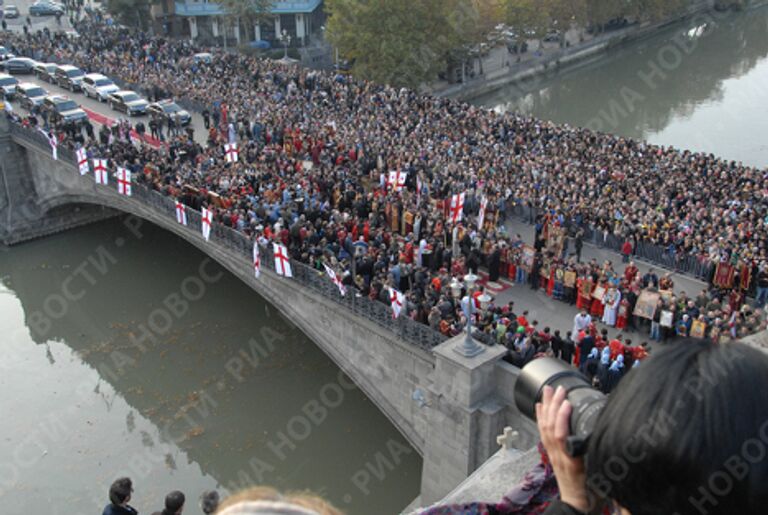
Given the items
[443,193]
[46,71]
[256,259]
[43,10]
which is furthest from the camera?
[43,10]

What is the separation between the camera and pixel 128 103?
124 ft

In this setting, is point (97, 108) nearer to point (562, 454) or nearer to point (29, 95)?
point (29, 95)

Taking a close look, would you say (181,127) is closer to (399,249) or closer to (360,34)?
(360,34)

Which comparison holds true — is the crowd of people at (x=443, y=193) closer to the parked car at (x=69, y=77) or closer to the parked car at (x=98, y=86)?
the parked car at (x=98, y=86)

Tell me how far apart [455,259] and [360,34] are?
1162 inches

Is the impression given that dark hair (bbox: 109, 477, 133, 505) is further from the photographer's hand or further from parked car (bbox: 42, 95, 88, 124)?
parked car (bbox: 42, 95, 88, 124)

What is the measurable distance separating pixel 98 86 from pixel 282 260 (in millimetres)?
26070

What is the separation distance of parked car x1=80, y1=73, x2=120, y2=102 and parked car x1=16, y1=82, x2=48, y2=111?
2311mm

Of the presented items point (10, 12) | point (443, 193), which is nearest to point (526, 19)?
point (443, 193)

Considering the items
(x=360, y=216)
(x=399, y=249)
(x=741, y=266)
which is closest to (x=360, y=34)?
(x=360, y=216)

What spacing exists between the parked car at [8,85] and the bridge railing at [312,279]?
18329 mm

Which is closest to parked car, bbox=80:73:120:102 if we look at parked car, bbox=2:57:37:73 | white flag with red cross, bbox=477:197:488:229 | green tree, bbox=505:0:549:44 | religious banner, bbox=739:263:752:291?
parked car, bbox=2:57:37:73

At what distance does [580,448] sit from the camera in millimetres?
2344

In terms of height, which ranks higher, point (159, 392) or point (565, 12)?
point (565, 12)
